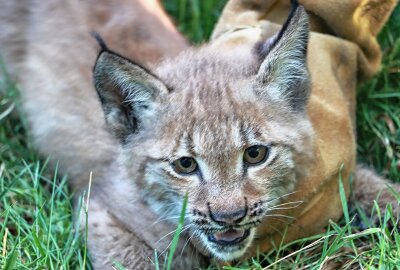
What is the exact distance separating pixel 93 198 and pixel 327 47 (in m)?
1.49

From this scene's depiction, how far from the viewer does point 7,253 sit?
3744mm

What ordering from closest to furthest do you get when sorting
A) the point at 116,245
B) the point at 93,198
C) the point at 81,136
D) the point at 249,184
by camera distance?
1. the point at 249,184
2. the point at 116,245
3. the point at 93,198
4. the point at 81,136

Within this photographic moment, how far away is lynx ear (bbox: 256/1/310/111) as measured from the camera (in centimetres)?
338

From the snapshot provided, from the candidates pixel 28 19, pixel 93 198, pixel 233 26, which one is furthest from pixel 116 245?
pixel 28 19

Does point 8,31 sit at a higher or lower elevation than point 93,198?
higher

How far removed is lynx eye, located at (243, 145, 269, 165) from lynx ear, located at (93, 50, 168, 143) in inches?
18.8

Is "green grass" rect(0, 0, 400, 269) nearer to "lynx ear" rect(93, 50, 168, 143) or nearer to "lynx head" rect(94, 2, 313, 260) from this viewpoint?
"lynx head" rect(94, 2, 313, 260)

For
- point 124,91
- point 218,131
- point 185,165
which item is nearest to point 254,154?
point 218,131

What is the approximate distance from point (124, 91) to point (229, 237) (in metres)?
0.82

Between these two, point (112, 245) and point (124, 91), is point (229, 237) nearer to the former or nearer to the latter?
point (112, 245)

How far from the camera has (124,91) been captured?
3529 mm

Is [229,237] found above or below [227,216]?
below

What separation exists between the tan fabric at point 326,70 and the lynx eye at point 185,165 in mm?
524

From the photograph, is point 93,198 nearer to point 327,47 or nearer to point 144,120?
point 144,120
